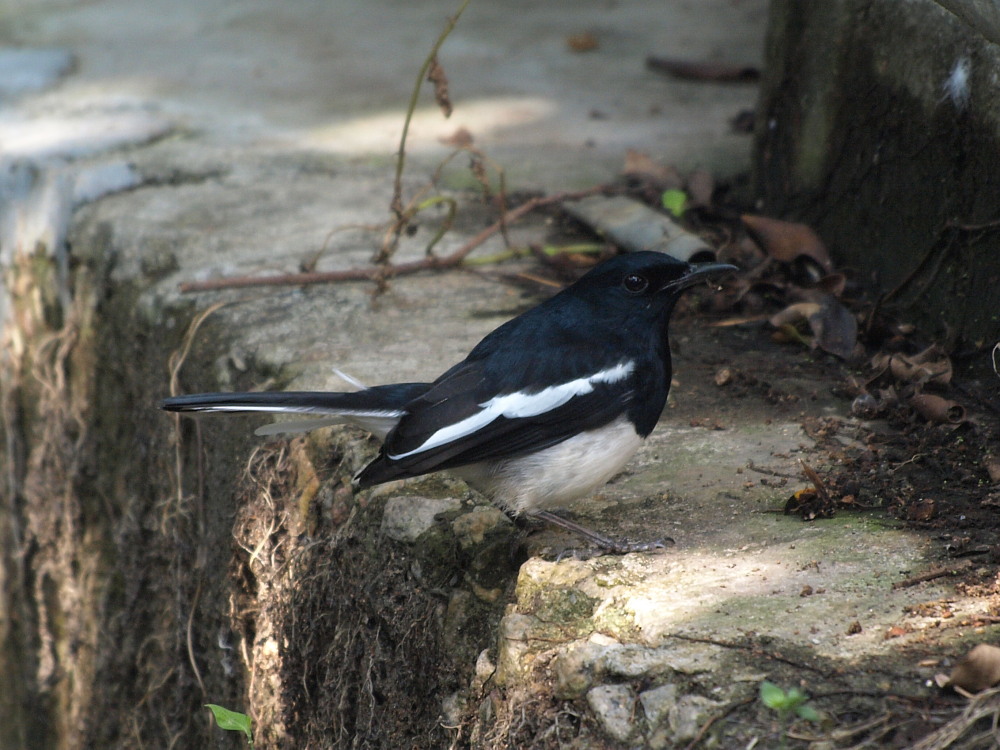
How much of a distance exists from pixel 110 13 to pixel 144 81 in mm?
1745

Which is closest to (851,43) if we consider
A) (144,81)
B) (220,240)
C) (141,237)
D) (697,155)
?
(697,155)

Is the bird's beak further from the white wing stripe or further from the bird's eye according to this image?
the white wing stripe

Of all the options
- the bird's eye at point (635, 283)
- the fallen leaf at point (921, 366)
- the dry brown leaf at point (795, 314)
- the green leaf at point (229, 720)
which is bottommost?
the green leaf at point (229, 720)

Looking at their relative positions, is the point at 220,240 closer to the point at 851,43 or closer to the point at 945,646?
the point at 851,43

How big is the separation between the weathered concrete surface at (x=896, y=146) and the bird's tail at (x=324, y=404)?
1853 mm

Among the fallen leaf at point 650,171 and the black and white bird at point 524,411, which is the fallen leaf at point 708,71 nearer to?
the fallen leaf at point 650,171

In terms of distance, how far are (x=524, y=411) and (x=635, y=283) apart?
0.51 meters

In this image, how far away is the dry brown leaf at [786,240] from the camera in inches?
177

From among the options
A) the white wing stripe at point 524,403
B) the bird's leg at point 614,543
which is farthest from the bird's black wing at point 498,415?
the bird's leg at point 614,543

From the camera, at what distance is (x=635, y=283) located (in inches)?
124

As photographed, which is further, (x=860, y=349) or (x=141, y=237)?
(x=141, y=237)

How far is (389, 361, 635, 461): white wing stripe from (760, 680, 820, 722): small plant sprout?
1.02 metres

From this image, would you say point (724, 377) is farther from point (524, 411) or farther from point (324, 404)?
point (324, 404)

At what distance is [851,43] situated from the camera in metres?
4.34
